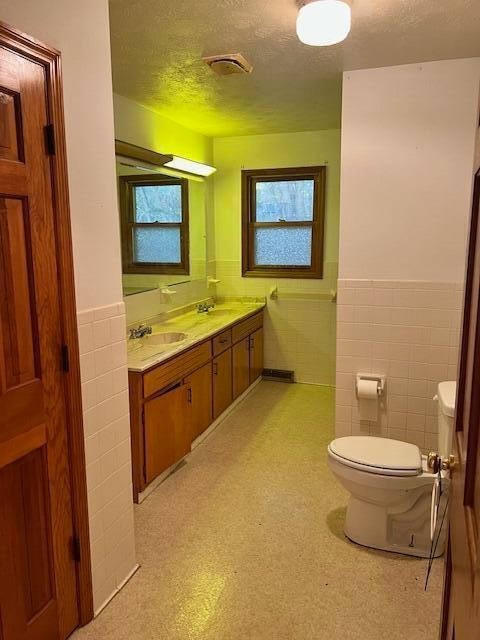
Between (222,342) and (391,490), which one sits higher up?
(222,342)

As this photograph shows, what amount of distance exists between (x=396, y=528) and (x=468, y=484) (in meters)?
1.63

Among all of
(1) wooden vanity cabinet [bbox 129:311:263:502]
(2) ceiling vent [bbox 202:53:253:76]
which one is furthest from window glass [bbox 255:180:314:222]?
(2) ceiling vent [bbox 202:53:253:76]

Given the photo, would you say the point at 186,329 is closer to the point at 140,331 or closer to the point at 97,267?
the point at 140,331

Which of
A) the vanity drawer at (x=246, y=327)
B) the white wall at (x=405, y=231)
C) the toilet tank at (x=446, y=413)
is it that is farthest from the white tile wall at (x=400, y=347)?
the vanity drawer at (x=246, y=327)

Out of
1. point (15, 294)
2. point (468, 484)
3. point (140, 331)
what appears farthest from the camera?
point (140, 331)

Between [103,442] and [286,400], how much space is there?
2684 millimetres

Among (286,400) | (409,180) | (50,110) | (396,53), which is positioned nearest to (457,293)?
(409,180)

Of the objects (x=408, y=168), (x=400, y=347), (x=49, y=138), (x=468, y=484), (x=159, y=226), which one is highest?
(x=408, y=168)

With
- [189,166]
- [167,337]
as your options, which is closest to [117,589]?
[167,337]

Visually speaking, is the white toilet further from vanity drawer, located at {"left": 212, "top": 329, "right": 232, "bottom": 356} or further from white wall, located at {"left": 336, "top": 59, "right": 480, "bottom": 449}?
vanity drawer, located at {"left": 212, "top": 329, "right": 232, "bottom": 356}

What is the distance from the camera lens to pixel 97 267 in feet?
5.98

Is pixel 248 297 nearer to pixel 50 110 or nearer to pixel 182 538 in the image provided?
pixel 182 538

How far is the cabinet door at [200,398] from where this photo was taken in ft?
10.6

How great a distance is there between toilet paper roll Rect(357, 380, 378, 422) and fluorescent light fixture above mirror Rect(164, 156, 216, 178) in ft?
7.20
